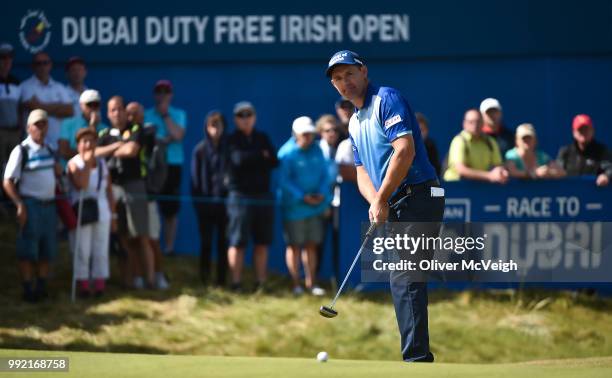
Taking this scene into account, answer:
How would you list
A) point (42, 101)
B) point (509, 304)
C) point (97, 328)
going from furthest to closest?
point (42, 101), point (509, 304), point (97, 328)

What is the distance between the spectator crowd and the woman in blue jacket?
0.04 ft

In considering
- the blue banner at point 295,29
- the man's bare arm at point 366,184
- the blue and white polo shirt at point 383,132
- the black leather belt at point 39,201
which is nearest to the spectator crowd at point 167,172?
the black leather belt at point 39,201

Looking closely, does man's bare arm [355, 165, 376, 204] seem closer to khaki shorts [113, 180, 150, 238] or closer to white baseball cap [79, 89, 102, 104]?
khaki shorts [113, 180, 150, 238]

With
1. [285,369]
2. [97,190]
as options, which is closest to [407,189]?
[285,369]

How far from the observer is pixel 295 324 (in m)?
13.0

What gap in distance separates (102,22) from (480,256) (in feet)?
17.0

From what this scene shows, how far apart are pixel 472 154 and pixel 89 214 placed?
3894 mm

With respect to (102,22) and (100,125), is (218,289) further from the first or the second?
(102,22)

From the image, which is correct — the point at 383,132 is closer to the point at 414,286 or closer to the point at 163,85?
the point at 414,286

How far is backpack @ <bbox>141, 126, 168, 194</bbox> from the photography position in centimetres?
1375

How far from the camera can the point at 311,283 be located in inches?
544

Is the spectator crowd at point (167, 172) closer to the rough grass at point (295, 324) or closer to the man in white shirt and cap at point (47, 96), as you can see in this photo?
the man in white shirt and cap at point (47, 96)

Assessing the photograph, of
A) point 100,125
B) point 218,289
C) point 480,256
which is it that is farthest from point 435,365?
point 100,125

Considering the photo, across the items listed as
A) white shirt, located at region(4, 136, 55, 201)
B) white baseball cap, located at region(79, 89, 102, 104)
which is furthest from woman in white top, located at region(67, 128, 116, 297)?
white baseball cap, located at region(79, 89, 102, 104)
